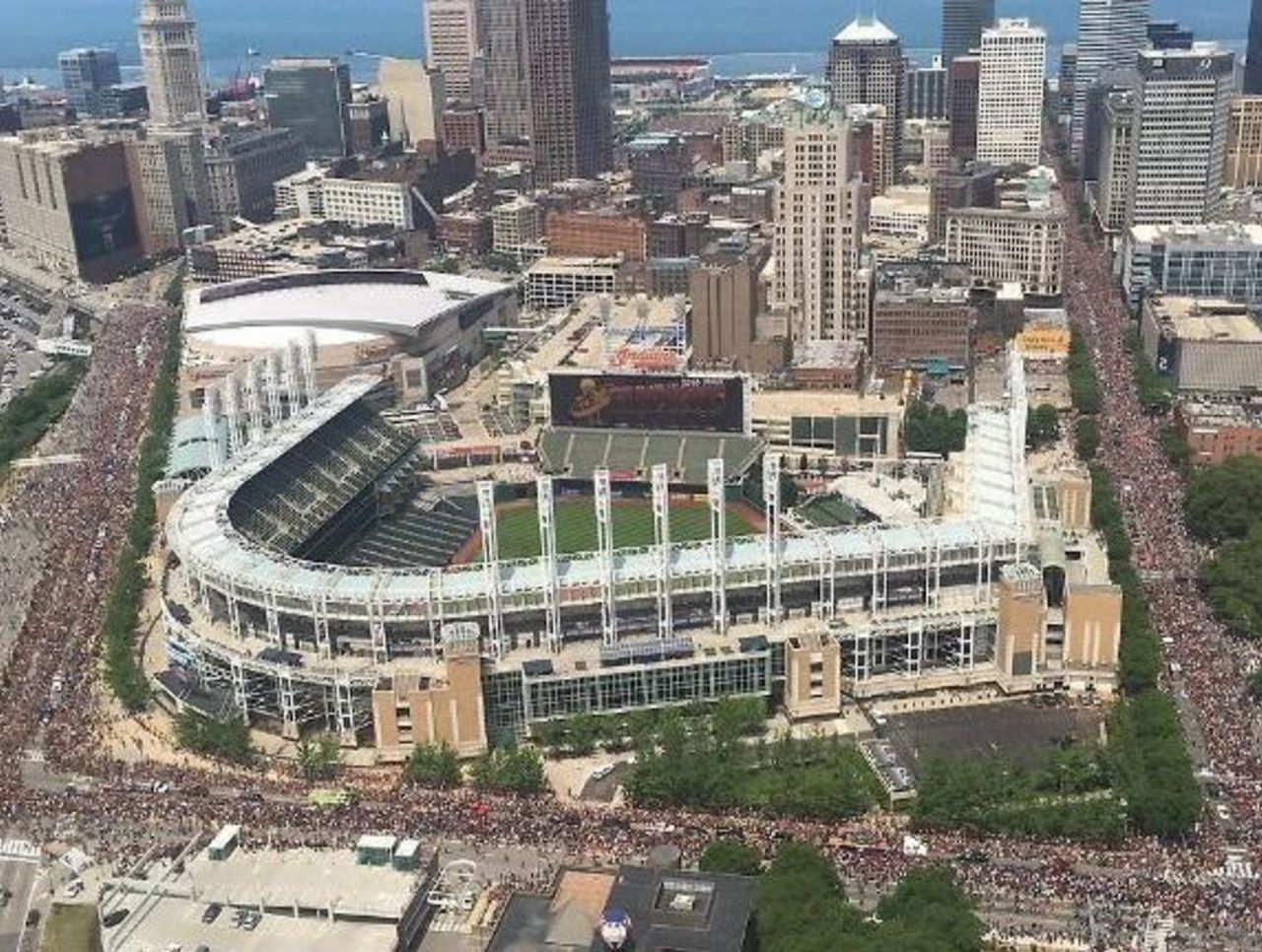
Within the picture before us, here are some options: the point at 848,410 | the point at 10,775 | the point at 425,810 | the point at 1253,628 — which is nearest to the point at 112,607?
the point at 10,775

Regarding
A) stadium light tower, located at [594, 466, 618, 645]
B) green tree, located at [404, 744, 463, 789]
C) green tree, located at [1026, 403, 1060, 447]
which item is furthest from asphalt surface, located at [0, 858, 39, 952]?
green tree, located at [1026, 403, 1060, 447]

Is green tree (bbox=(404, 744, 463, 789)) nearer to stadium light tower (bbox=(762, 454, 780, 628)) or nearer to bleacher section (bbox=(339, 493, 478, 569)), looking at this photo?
stadium light tower (bbox=(762, 454, 780, 628))

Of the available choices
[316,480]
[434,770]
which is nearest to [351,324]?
[316,480]

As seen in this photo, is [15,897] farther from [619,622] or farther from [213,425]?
[213,425]

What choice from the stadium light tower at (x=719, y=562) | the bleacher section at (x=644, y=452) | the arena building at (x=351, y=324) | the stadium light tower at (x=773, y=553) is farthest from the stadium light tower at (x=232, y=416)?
the stadium light tower at (x=773, y=553)

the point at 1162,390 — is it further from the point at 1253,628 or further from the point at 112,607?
the point at 112,607
